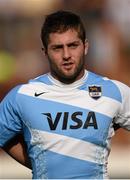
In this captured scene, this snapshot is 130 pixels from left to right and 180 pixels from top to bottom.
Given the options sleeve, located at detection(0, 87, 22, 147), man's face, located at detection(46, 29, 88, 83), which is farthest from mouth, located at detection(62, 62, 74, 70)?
sleeve, located at detection(0, 87, 22, 147)

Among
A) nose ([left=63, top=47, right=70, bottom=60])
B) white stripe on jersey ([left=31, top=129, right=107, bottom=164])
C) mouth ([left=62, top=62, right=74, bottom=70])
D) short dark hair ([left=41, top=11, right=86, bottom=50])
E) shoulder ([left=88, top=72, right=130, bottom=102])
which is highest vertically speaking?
short dark hair ([left=41, top=11, right=86, bottom=50])

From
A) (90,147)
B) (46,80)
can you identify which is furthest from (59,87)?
(90,147)

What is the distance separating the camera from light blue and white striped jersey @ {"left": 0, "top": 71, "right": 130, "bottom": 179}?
2.40 meters

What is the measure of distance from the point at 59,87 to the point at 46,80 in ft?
0.24

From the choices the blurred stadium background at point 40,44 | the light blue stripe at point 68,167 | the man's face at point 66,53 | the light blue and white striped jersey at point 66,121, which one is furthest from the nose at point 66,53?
the blurred stadium background at point 40,44

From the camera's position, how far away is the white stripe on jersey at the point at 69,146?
2.39 meters

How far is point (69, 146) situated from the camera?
2.39 metres

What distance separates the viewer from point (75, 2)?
5629 mm

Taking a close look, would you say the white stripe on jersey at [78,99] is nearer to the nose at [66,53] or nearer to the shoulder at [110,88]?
the shoulder at [110,88]

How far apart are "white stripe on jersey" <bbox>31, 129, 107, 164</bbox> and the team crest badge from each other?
195 millimetres

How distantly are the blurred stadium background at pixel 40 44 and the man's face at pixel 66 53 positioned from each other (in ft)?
9.96

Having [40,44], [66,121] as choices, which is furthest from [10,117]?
[40,44]

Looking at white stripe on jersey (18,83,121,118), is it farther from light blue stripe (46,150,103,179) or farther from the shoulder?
light blue stripe (46,150,103,179)

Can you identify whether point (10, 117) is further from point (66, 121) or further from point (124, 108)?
point (124, 108)
